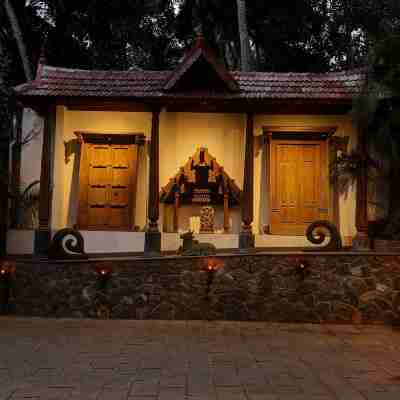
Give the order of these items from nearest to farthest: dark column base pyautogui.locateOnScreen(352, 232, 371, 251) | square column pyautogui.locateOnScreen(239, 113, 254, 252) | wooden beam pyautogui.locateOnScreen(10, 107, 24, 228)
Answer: dark column base pyautogui.locateOnScreen(352, 232, 371, 251) → square column pyautogui.locateOnScreen(239, 113, 254, 252) → wooden beam pyautogui.locateOnScreen(10, 107, 24, 228)

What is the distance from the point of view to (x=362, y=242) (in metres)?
9.63

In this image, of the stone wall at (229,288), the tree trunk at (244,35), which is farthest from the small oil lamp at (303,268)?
the tree trunk at (244,35)

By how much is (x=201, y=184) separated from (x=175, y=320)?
3.46 metres

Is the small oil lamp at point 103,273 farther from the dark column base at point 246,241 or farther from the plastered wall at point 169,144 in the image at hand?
the dark column base at point 246,241

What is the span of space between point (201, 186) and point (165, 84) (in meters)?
2.52

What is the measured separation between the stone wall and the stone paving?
0.31m

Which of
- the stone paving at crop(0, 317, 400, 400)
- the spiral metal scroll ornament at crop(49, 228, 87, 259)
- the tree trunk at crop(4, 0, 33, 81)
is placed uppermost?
the tree trunk at crop(4, 0, 33, 81)

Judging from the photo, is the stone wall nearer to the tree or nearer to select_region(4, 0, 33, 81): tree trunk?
the tree

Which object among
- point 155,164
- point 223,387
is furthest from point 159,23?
point 223,387

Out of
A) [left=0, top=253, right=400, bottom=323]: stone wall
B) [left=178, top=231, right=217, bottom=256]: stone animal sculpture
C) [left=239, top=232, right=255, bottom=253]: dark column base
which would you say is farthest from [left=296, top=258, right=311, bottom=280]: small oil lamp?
[left=178, top=231, right=217, bottom=256]: stone animal sculpture

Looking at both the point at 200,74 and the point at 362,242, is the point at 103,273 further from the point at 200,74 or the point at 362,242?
the point at 362,242

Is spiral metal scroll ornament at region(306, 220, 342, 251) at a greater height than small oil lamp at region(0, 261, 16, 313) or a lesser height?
greater

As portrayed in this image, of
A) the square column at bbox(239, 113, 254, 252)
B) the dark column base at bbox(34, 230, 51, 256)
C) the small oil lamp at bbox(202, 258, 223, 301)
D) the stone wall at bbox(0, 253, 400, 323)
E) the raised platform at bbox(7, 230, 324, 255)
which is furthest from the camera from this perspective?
the raised platform at bbox(7, 230, 324, 255)

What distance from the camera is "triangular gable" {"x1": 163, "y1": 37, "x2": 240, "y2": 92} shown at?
9766 mm
